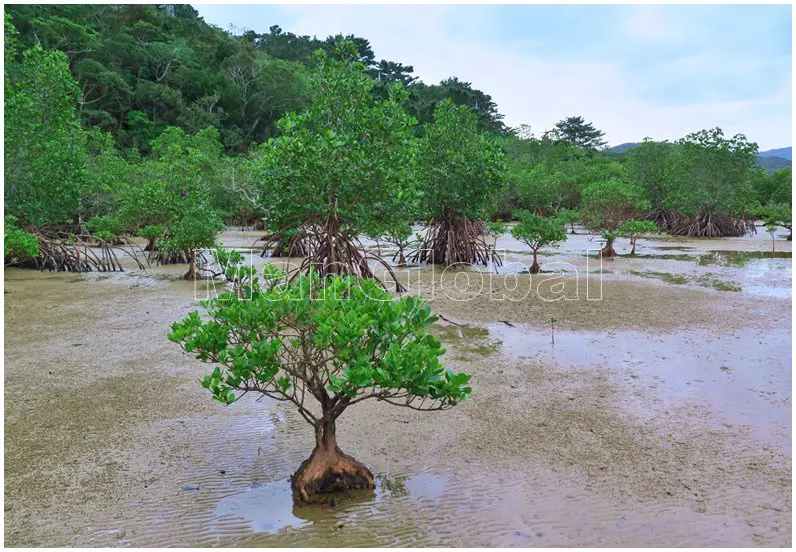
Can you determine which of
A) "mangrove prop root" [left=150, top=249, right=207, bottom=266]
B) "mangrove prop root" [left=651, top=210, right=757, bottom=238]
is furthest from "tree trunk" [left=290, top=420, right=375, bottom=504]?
"mangrove prop root" [left=651, top=210, right=757, bottom=238]

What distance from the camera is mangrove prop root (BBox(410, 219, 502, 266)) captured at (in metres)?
15.0

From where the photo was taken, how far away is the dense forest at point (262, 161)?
9367mm

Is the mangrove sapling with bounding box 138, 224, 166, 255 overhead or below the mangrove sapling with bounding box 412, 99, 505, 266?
below

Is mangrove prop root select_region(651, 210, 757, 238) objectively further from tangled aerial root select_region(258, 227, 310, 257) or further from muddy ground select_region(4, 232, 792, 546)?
muddy ground select_region(4, 232, 792, 546)

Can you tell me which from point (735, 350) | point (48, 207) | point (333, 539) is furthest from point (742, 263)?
point (48, 207)

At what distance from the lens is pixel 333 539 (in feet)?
10.2

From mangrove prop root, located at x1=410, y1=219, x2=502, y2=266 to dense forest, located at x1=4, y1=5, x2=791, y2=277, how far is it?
0.06 m

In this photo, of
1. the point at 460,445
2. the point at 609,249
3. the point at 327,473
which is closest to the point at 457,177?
the point at 609,249

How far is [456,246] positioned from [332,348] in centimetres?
1179

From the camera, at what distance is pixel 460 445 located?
14.1 ft

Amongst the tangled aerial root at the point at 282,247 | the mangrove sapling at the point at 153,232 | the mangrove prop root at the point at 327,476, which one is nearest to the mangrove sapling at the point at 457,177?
the tangled aerial root at the point at 282,247

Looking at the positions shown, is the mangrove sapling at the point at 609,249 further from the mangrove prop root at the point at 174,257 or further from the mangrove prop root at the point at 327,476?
the mangrove prop root at the point at 327,476

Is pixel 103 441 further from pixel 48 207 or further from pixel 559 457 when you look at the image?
pixel 48 207

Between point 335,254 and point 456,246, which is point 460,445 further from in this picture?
point 456,246
